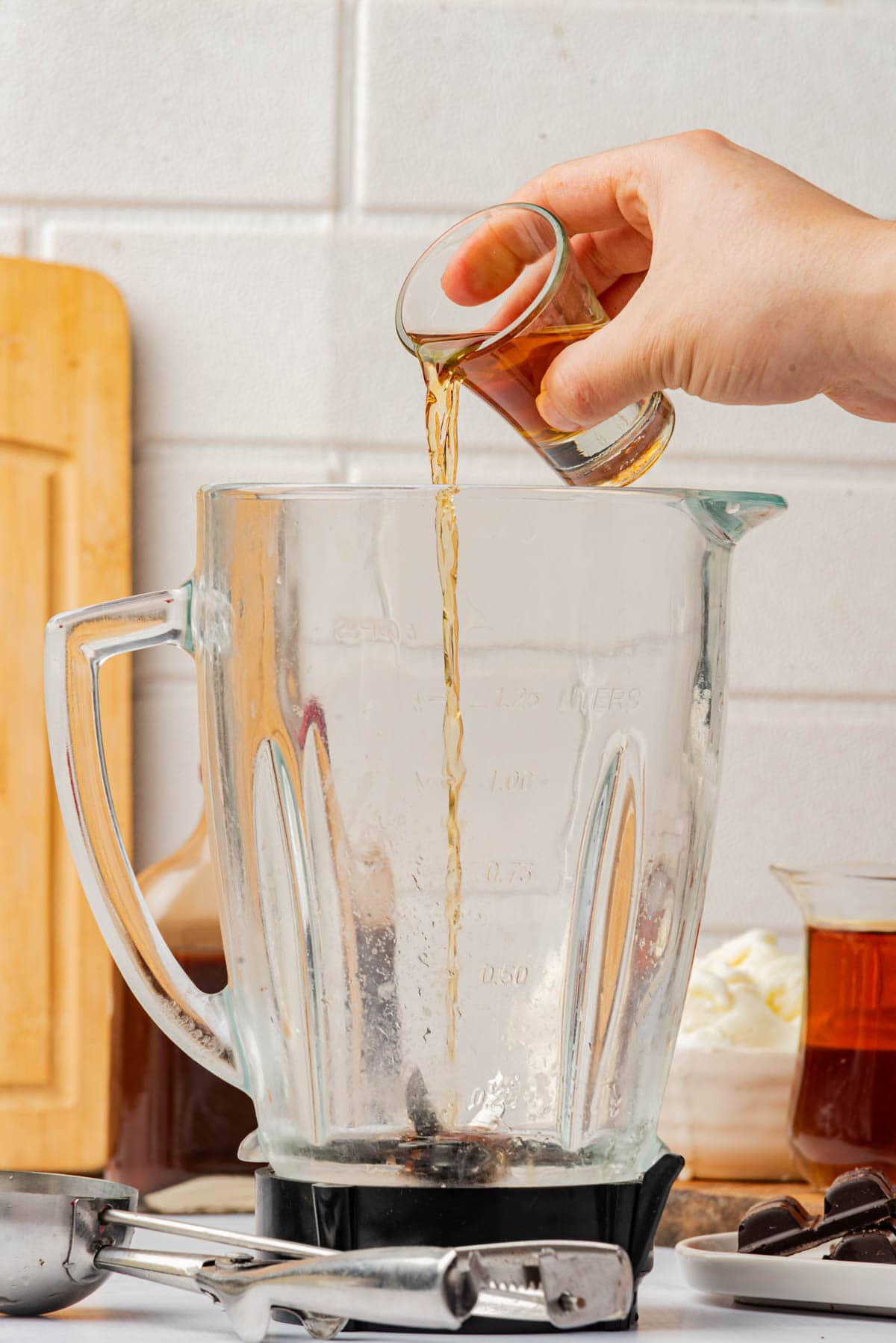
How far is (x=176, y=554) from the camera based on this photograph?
2.73ft

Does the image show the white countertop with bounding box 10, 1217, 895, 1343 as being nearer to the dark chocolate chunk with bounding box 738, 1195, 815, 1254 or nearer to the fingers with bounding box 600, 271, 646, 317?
the dark chocolate chunk with bounding box 738, 1195, 815, 1254

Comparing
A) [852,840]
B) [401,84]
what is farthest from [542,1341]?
[401,84]

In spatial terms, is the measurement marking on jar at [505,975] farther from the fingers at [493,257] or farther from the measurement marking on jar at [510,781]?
the fingers at [493,257]

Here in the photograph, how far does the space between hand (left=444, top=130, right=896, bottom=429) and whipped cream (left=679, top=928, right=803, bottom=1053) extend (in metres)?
0.26

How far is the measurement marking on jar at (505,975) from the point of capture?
35cm

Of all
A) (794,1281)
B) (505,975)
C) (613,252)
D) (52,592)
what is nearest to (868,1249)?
(794,1281)

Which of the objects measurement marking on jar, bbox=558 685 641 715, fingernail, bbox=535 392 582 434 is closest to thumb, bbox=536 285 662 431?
fingernail, bbox=535 392 582 434

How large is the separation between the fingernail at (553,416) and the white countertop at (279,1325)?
24 cm

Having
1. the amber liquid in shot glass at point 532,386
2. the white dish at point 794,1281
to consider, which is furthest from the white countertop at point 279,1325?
the amber liquid in shot glass at point 532,386

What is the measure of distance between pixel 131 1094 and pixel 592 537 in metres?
0.37

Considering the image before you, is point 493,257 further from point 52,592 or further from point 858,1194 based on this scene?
point 52,592

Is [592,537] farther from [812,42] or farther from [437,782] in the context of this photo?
[812,42]

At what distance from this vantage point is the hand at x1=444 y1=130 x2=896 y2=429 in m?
0.43

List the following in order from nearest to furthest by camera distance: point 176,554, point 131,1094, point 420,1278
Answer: point 420,1278 → point 131,1094 → point 176,554
